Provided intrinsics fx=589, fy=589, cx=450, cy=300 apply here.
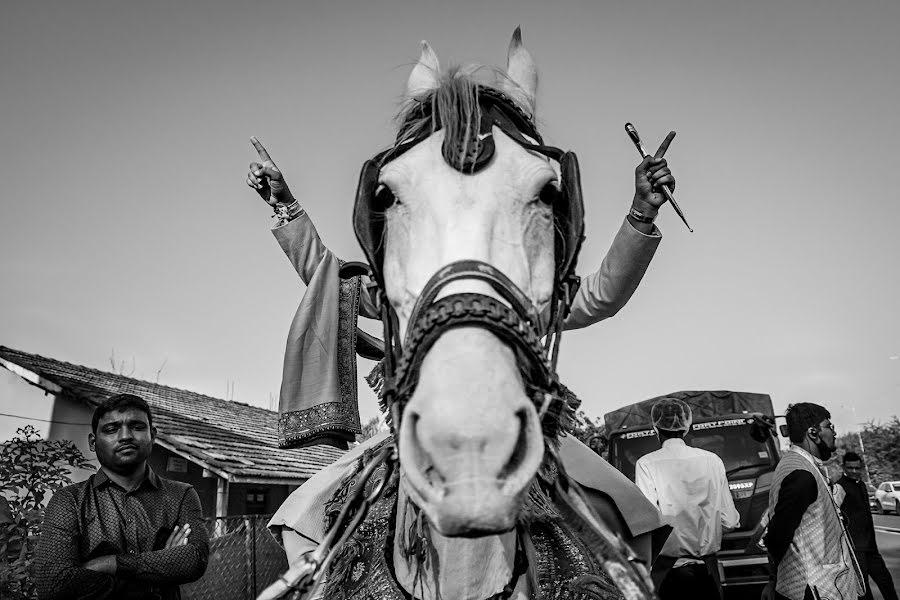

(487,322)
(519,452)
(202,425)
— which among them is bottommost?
(519,452)

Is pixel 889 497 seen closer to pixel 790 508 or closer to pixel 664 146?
pixel 790 508

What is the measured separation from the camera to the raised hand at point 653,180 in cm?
264

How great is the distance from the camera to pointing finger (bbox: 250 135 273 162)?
2.79m

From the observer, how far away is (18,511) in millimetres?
4090

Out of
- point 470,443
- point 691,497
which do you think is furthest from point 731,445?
point 470,443

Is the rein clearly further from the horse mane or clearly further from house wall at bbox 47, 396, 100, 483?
house wall at bbox 47, 396, 100, 483

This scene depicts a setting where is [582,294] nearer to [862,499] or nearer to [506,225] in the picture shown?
[506,225]

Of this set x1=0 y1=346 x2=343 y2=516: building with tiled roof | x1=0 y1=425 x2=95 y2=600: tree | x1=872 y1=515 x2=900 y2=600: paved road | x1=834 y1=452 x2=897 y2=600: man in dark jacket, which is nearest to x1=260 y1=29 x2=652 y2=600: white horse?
x1=0 y1=425 x2=95 y2=600: tree

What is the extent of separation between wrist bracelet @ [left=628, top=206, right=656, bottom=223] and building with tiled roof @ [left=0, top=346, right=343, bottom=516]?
7387 mm

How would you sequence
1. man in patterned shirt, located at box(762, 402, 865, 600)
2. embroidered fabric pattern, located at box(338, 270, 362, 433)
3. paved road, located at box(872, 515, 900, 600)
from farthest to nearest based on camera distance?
paved road, located at box(872, 515, 900, 600) → man in patterned shirt, located at box(762, 402, 865, 600) → embroidered fabric pattern, located at box(338, 270, 362, 433)

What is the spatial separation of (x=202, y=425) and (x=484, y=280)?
13003mm

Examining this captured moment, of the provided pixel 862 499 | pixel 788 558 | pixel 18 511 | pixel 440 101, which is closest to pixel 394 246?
pixel 440 101

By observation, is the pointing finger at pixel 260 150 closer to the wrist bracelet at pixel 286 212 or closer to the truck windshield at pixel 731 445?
the wrist bracelet at pixel 286 212

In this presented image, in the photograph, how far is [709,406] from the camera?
34.5 ft
